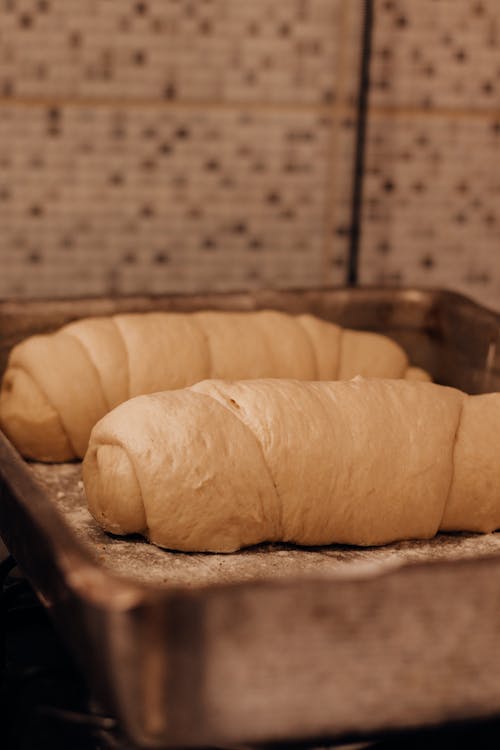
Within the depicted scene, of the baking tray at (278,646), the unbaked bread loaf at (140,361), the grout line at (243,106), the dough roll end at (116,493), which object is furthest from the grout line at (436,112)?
the baking tray at (278,646)

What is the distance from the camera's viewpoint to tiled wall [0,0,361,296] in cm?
101

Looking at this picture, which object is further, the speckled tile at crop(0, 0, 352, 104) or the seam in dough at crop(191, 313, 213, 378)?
the speckled tile at crop(0, 0, 352, 104)

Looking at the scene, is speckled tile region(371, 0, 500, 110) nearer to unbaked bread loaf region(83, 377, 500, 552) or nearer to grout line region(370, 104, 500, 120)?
grout line region(370, 104, 500, 120)

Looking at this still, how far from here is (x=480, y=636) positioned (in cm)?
48

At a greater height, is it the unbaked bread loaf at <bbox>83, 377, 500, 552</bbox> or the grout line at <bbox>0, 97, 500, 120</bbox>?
the grout line at <bbox>0, 97, 500, 120</bbox>

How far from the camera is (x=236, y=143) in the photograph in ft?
3.51

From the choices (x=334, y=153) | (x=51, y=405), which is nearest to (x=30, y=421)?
(x=51, y=405)

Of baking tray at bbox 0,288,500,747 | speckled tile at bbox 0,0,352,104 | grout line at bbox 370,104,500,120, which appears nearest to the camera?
baking tray at bbox 0,288,500,747

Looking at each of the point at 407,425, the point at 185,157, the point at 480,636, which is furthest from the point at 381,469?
the point at 185,157

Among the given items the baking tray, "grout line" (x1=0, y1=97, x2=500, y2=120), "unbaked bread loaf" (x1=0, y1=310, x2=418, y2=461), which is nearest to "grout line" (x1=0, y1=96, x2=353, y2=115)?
"grout line" (x1=0, y1=97, x2=500, y2=120)

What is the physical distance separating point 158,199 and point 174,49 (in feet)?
0.50

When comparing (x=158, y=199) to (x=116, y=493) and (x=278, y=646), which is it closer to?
(x=116, y=493)

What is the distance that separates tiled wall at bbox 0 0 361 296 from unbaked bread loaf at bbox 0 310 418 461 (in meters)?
0.18

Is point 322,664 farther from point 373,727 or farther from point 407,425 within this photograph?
point 407,425
